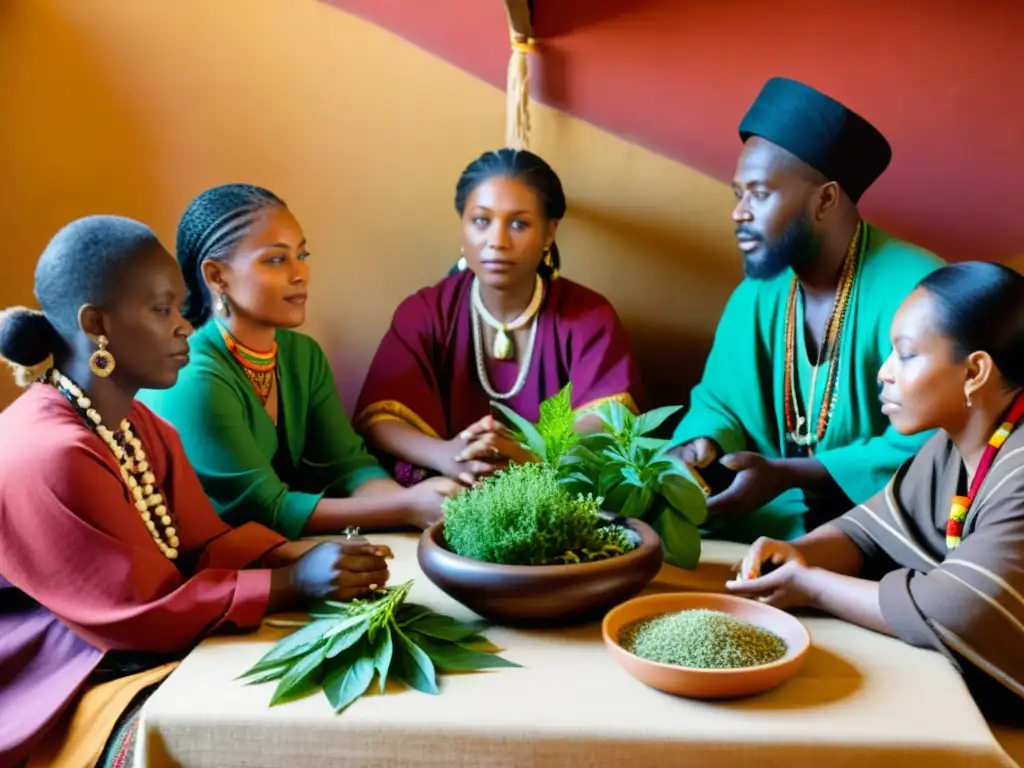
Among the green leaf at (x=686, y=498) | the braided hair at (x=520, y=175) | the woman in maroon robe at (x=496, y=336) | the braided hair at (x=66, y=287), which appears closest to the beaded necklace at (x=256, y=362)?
the woman in maroon robe at (x=496, y=336)

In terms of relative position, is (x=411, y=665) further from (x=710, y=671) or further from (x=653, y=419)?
(x=653, y=419)

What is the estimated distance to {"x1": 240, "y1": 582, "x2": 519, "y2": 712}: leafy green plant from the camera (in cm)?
93

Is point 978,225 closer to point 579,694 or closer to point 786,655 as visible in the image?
point 786,655

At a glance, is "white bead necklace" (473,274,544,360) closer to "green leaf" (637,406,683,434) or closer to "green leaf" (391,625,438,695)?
"green leaf" (637,406,683,434)

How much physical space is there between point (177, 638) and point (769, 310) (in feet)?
3.78

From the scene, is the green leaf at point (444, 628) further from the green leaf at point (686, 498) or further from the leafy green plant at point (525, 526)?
the green leaf at point (686, 498)

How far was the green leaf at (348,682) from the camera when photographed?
90cm

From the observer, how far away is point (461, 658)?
0.98 meters

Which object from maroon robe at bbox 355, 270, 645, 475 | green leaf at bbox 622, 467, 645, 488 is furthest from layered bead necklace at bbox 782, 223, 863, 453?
green leaf at bbox 622, 467, 645, 488

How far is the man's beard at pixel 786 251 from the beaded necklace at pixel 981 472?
1.85 ft

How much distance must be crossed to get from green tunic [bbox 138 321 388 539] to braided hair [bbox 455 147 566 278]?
0.44m

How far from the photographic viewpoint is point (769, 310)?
171 centimetres

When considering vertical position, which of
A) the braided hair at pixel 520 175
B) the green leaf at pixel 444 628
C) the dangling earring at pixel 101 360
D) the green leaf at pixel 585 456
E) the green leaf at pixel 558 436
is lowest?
the green leaf at pixel 444 628

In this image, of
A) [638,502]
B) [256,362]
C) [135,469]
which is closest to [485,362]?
[256,362]
